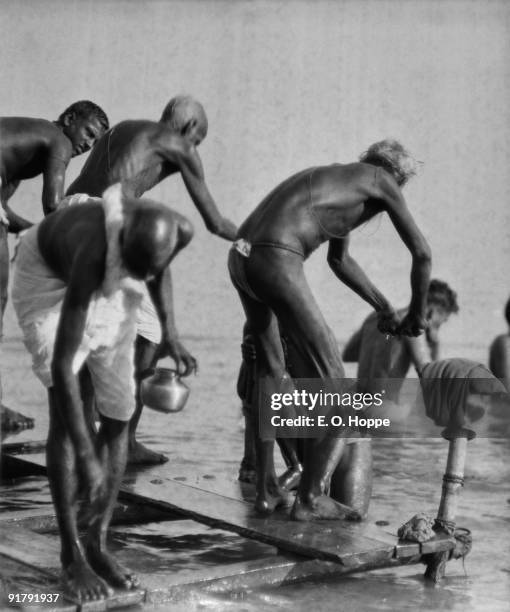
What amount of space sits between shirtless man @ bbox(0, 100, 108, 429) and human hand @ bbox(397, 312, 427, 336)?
1679mm

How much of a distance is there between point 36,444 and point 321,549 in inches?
90.6

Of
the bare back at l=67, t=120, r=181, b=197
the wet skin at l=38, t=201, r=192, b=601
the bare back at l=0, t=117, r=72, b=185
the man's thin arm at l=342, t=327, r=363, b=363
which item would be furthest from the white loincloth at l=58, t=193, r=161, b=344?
the man's thin arm at l=342, t=327, r=363, b=363

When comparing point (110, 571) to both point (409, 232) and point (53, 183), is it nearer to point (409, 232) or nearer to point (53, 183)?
point (409, 232)

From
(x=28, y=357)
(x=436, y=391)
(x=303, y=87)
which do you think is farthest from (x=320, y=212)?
(x=303, y=87)

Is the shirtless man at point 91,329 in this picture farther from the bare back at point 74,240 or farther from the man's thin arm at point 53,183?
the man's thin arm at point 53,183

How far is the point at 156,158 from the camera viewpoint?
163 inches

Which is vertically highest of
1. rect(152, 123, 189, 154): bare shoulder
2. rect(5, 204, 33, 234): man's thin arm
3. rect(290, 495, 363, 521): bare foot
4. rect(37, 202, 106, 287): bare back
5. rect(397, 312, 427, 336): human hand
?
rect(152, 123, 189, 154): bare shoulder

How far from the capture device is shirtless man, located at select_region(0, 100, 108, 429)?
4.56 metres

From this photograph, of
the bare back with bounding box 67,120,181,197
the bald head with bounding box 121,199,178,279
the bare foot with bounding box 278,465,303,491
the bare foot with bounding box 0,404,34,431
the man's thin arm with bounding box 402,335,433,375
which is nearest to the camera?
the bald head with bounding box 121,199,178,279

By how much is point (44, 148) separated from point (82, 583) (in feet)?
8.12

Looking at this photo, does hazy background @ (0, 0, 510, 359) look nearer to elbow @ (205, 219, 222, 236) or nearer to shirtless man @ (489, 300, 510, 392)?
shirtless man @ (489, 300, 510, 392)

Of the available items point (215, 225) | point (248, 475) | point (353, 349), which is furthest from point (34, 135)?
point (353, 349)

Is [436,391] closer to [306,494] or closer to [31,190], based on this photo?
[306,494]

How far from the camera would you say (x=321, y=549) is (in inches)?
129
